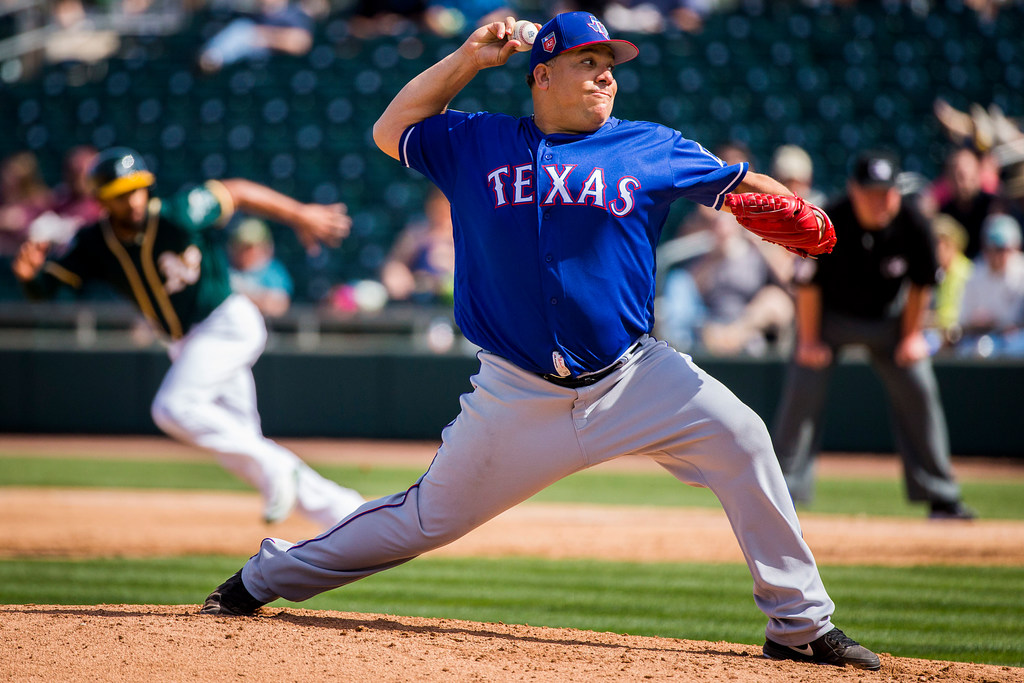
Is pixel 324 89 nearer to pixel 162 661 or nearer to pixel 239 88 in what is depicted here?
pixel 239 88

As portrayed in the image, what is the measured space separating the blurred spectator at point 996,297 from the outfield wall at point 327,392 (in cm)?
95

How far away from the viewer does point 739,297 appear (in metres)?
10.3

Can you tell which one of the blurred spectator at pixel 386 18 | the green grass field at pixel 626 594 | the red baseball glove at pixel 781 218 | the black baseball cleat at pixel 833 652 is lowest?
the green grass field at pixel 626 594

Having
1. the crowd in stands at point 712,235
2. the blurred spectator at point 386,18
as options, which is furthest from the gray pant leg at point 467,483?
the blurred spectator at point 386,18

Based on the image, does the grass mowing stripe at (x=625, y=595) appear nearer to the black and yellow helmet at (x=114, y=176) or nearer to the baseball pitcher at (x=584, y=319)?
the baseball pitcher at (x=584, y=319)

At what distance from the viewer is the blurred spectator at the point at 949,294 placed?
9.69m

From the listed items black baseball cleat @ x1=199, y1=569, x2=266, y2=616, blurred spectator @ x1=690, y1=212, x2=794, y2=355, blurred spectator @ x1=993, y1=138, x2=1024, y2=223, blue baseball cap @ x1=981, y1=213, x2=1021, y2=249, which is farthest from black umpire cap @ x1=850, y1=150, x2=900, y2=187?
black baseball cleat @ x1=199, y1=569, x2=266, y2=616

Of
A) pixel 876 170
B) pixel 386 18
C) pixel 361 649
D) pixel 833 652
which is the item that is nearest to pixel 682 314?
pixel 876 170

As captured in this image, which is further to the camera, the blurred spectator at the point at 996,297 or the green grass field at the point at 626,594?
the blurred spectator at the point at 996,297

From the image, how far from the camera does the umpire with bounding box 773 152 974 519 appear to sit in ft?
22.5

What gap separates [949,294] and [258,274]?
21.6 feet

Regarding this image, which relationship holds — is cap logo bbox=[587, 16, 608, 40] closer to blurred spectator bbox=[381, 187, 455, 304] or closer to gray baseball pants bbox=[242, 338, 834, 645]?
gray baseball pants bbox=[242, 338, 834, 645]

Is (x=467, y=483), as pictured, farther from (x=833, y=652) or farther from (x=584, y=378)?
(x=833, y=652)

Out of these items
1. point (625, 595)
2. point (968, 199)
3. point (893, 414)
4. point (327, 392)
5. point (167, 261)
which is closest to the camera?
point (625, 595)
